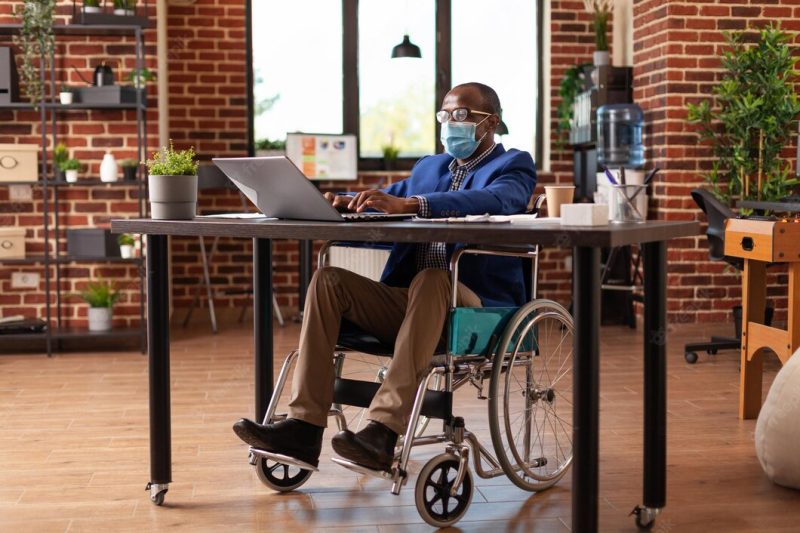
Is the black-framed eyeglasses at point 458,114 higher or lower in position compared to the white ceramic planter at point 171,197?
higher

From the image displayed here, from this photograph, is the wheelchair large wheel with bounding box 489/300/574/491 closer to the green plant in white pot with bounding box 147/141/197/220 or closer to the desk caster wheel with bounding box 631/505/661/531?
the desk caster wheel with bounding box 631/505/661/531

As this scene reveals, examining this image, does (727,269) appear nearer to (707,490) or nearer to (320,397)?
(707,490)

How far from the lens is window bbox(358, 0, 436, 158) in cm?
720

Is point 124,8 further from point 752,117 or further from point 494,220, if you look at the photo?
point 494,220

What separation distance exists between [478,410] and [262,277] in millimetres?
1316

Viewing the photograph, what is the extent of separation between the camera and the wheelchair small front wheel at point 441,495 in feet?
8.59

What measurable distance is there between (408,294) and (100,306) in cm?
336

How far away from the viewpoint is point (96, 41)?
5766mm

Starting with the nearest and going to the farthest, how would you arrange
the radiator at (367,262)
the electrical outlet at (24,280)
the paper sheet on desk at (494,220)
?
the paper sheet on desk at (494,220) → the radiator at (367,262) → the electrical outlet at (24,280)

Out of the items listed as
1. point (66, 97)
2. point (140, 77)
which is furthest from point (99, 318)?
point (140, 77)

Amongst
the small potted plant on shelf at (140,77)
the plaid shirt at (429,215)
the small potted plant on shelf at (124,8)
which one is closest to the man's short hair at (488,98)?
the plaid shirt at (429,215)

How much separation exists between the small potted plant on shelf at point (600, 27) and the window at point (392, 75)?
1.13 m

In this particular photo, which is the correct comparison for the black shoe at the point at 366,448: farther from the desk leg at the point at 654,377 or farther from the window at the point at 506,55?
the window at the point at 506,55

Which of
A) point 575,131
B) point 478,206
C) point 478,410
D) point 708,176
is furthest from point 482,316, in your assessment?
point 575,131
